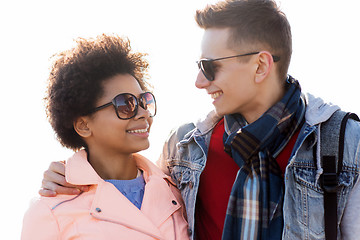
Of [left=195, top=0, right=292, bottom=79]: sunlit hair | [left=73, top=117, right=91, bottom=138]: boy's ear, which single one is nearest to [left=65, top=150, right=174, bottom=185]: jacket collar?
[left=73, top=117, right=91, bottom=138]: boy's ear

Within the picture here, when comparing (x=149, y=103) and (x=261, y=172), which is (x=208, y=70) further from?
(x=261, y=172)

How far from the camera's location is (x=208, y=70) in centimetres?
266

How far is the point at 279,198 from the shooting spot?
2.42 meters

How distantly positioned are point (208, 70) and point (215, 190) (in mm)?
823

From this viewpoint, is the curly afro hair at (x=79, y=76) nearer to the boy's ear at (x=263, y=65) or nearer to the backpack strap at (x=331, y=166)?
the boy's ear at (x=263, y=65)

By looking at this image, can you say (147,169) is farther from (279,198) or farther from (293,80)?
(293,80)

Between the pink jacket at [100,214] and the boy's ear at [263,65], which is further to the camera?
the boy's ear at [263,65]

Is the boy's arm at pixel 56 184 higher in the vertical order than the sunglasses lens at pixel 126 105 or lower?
lower

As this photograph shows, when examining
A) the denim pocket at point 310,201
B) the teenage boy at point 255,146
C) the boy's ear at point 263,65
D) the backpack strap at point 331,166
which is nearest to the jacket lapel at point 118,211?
the teenage boy at point 255,146

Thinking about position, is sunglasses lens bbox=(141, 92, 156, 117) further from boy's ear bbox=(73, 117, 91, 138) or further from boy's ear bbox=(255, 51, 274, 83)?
boy's ear bbox=(255, 51, 274, 83)

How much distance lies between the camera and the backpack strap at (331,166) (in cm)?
227

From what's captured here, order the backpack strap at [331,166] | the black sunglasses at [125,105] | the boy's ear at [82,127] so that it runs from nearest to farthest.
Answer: the backpack strap at [331,166]
the black sunglasses at [125,105]
the boy's ear at [82,127]

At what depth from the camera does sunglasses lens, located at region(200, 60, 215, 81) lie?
8.73 feet

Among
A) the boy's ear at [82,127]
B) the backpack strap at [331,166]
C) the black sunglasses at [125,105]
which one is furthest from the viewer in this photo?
the boy's ear at [82,127]
